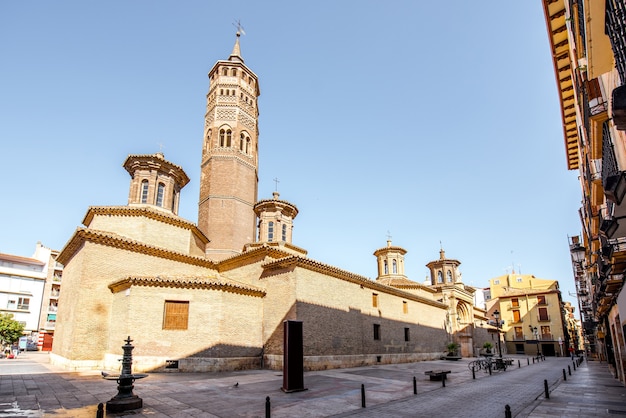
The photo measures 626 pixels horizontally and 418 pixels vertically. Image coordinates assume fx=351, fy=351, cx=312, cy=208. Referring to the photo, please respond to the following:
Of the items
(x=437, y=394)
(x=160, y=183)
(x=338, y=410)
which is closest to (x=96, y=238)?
(x=160, y=183)

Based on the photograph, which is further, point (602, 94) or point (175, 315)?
point (175, 315)

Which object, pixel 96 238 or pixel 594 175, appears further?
pixel 96 238

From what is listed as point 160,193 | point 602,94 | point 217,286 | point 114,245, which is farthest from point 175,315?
point 602,94

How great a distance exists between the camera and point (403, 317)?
26.8 metres

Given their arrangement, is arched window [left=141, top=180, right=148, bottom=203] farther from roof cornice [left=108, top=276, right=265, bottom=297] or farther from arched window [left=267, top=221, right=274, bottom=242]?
arched window [left=267, top=221, right=274, bottom=242]

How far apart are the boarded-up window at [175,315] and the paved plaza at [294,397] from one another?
2076 millimetres

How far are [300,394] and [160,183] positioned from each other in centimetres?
1688

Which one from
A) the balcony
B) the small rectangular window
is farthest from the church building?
the small rectangular window

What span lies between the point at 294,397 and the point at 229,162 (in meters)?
20.1

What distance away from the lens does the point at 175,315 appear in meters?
15.7

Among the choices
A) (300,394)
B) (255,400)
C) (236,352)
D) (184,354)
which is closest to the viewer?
(255,400)

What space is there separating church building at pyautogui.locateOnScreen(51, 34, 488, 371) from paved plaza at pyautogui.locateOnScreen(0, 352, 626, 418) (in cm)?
180

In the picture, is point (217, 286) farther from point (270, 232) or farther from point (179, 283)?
point (270, 232)

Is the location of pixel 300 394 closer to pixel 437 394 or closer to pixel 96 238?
pixel 437 394
